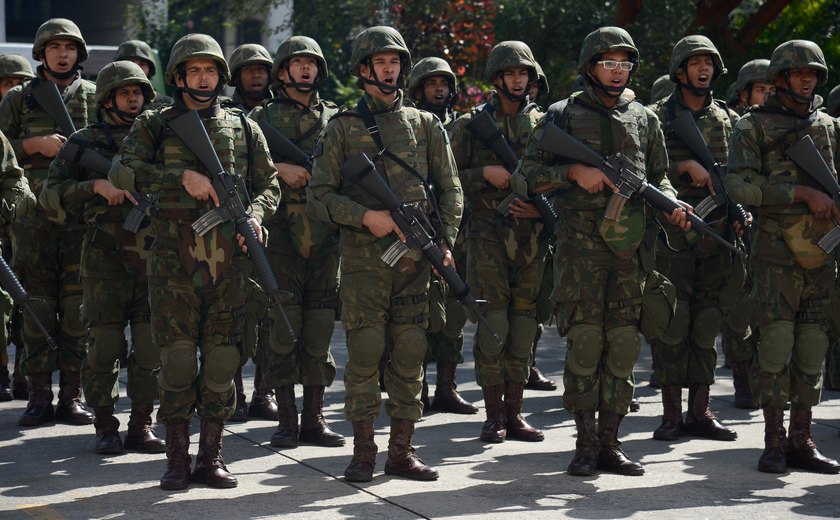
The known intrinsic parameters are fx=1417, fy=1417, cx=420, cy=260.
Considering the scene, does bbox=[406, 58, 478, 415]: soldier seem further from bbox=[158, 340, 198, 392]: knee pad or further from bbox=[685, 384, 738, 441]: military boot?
bbox=[158, 340, 198, 392]: knee pad

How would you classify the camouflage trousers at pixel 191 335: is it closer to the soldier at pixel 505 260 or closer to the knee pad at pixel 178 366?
the knee pad at pixel 178 366

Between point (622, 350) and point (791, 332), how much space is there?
898 mm

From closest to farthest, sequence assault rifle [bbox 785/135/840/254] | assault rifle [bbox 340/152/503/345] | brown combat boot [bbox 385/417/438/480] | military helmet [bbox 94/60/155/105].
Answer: assault rifle [bbox 340/152/503/345], brown combat boot [bbox 385/417/438/480], assault rifle [bbox 785/135/840/254], military helmet [bbox 94/60/155/105]

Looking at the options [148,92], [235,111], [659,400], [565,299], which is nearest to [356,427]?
[565,299]

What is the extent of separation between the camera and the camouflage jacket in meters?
7.02

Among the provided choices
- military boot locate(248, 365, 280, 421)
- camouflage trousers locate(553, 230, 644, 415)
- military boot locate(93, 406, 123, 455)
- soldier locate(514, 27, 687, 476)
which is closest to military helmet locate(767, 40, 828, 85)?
soldier locate(514, 27, 687, 476)

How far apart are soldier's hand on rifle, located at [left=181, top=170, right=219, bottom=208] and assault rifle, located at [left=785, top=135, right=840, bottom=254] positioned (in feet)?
9.57

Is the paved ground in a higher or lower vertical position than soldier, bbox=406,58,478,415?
lower

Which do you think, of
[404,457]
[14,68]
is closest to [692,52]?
[404,457]

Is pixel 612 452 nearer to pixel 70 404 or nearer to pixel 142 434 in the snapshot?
pixel 142 434

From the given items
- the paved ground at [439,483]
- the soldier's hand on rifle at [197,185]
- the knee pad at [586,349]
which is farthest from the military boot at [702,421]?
the soldier's hand on rifle at [197,185]

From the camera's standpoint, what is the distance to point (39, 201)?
8.02m

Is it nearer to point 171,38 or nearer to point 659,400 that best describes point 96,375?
point 659,400

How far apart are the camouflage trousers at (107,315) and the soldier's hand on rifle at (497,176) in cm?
205
